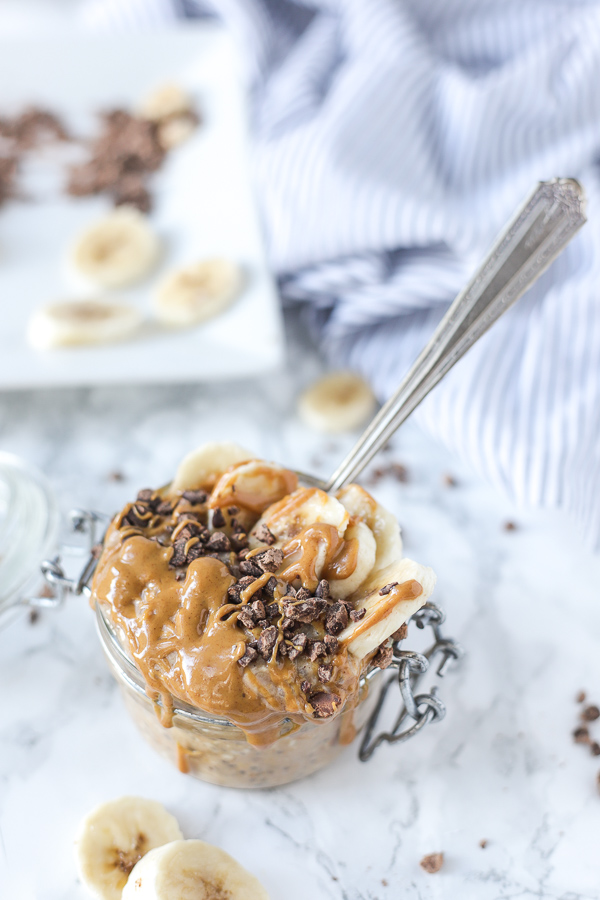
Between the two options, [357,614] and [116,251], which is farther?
[116,251]

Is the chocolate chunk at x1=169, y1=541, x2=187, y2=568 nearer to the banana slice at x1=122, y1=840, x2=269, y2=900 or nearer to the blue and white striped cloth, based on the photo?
the banana slice at x1=122, y1=840, x2=269, y2=900

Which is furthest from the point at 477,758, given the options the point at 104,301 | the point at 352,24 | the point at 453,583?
the point at 352,24

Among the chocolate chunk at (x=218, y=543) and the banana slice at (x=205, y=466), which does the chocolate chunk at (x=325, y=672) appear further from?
the banana slice at (x=205, y=466)

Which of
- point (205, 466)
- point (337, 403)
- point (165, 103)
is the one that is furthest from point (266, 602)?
point (165, 103)

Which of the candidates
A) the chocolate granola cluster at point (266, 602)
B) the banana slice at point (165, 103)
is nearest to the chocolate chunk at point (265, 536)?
the chocolate granola cluster at point (266, 602)

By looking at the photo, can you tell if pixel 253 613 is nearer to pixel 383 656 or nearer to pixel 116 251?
pixel 383 656

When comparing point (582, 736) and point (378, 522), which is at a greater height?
point (378, 522)
